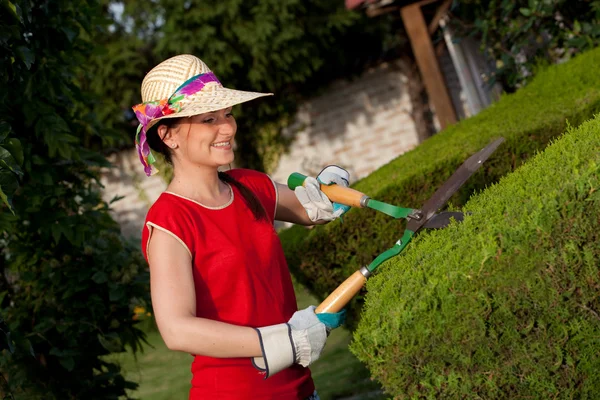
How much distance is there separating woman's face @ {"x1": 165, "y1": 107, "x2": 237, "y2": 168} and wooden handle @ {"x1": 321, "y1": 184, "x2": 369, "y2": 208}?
1.38 ft

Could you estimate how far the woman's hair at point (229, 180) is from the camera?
291cm

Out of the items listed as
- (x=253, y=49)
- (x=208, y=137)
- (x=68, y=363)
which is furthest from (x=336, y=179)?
(x=253, y=49)

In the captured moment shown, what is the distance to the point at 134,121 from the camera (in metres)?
14.9

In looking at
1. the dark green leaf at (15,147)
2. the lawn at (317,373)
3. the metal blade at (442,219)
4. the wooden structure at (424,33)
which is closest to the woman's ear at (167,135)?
the metal blade at (442,219)

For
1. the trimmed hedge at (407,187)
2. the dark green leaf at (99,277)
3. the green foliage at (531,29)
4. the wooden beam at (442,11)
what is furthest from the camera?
the wooden beam at (442,11)

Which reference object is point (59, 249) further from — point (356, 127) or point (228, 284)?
point (356, 127)

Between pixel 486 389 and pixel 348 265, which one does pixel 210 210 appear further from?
pixel 348 265

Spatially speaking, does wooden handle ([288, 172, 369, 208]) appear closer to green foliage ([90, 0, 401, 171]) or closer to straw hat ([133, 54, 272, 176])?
straw hat ([133, 54, 272, 176])

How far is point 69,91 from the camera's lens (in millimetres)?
5035

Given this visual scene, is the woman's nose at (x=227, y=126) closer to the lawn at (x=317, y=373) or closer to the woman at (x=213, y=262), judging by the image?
the woman at (x=213, y=262)

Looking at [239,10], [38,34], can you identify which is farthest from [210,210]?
→ [239,10]

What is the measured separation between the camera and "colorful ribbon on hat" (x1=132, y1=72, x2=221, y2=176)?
2.78 metres

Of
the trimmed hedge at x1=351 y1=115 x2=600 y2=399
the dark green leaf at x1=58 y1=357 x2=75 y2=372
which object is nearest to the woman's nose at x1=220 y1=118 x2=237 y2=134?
the trimmed hedge at x1=351 y1=115 x2=600 y2=399

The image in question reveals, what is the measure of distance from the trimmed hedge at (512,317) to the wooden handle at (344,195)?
0.56 metres
